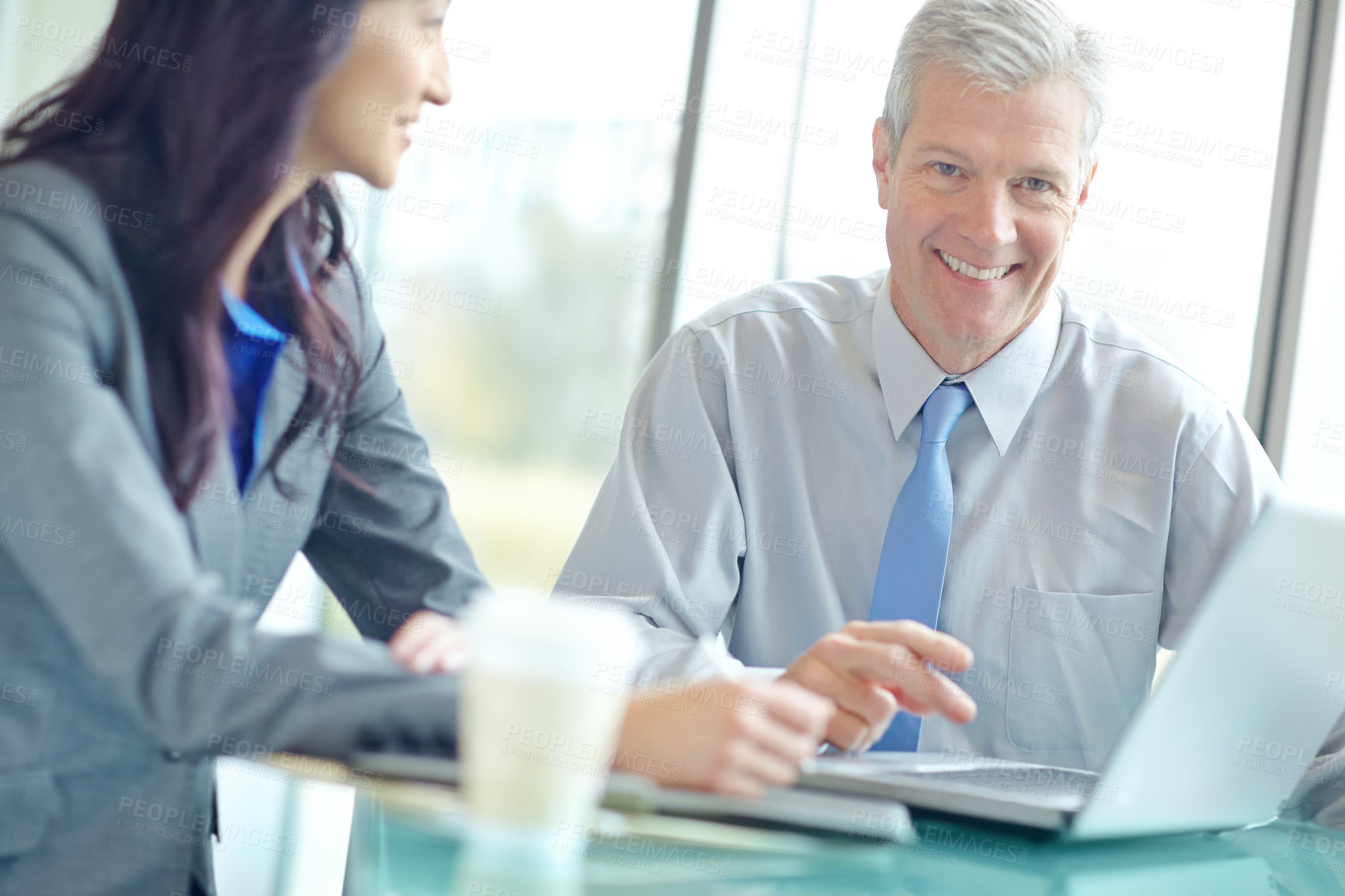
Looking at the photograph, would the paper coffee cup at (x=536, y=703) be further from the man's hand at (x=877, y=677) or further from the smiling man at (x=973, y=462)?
the smiling man at (x=973, y=462)

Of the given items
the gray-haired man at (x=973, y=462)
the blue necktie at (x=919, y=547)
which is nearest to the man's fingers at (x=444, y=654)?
the gray-haired man at (x=973, y=462)

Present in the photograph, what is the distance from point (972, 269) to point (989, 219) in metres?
0.07

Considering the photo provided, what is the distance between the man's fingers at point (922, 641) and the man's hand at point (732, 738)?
0.17 m

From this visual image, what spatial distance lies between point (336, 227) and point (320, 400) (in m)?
0.17

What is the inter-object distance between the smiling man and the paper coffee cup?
72cm

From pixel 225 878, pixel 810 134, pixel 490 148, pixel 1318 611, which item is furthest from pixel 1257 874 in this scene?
pixel 490 148

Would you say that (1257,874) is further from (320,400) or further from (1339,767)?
(320,400)

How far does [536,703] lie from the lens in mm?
502

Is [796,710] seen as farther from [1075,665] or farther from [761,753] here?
[1075,665]

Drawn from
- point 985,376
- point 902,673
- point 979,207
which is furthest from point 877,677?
point 979,207

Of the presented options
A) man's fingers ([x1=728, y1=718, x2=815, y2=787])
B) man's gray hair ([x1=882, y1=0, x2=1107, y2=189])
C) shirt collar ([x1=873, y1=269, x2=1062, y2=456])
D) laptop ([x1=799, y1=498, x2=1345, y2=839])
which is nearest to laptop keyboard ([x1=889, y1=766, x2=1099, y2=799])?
laptop ([x1=799, y1=498, x2=1345, y2=839])

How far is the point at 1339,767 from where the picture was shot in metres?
0.97

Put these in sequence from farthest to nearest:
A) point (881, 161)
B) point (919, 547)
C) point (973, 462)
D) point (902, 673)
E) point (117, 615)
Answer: point (881, 161)
point (973, 462)
point (919, 547)
point (902, 673)
point (117, 615)

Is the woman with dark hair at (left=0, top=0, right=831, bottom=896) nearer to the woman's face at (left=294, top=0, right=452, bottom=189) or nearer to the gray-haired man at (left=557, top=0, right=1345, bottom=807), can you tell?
the woman's face at (left=294, top=0, right=452, bottom=189)
